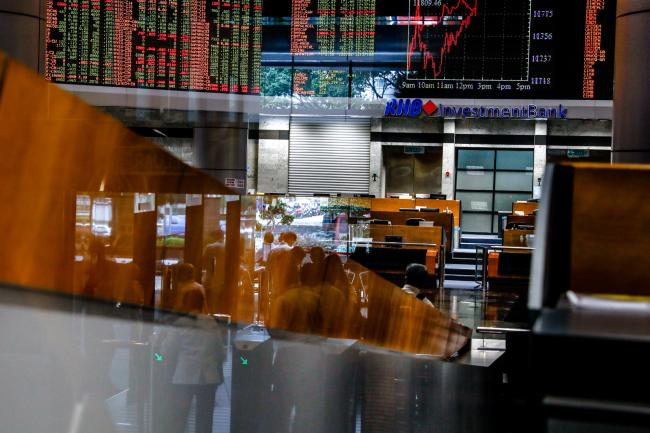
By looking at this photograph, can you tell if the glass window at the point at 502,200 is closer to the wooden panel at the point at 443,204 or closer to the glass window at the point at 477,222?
the glass window at the point at 477,222

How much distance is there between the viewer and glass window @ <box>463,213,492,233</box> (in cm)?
2597

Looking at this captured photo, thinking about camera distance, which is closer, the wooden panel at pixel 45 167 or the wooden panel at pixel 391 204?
the wooden panel at pixel 45 167

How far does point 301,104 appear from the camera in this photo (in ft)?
74.7

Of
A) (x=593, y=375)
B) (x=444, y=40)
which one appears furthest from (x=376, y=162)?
(x=593, y=375)

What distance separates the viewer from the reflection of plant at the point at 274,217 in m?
5.26

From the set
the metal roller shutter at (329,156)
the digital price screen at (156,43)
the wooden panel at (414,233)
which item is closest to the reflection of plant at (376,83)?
the metal roller shutter at (329,156)

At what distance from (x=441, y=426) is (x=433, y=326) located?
4.20 ft

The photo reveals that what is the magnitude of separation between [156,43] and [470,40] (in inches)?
281

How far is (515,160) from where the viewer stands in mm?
25797

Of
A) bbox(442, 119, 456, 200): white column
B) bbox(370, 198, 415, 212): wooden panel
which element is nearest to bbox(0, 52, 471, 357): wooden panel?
bbox(370, 198, 415, 212): wooden panel

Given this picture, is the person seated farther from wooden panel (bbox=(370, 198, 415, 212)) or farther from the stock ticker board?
wooden panel (bbox=(370, 198, 415, 212))

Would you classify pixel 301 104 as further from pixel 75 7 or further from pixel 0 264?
pixel 0 264

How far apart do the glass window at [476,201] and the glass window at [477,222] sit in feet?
0.67

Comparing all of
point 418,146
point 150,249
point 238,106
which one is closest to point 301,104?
point 418,146
